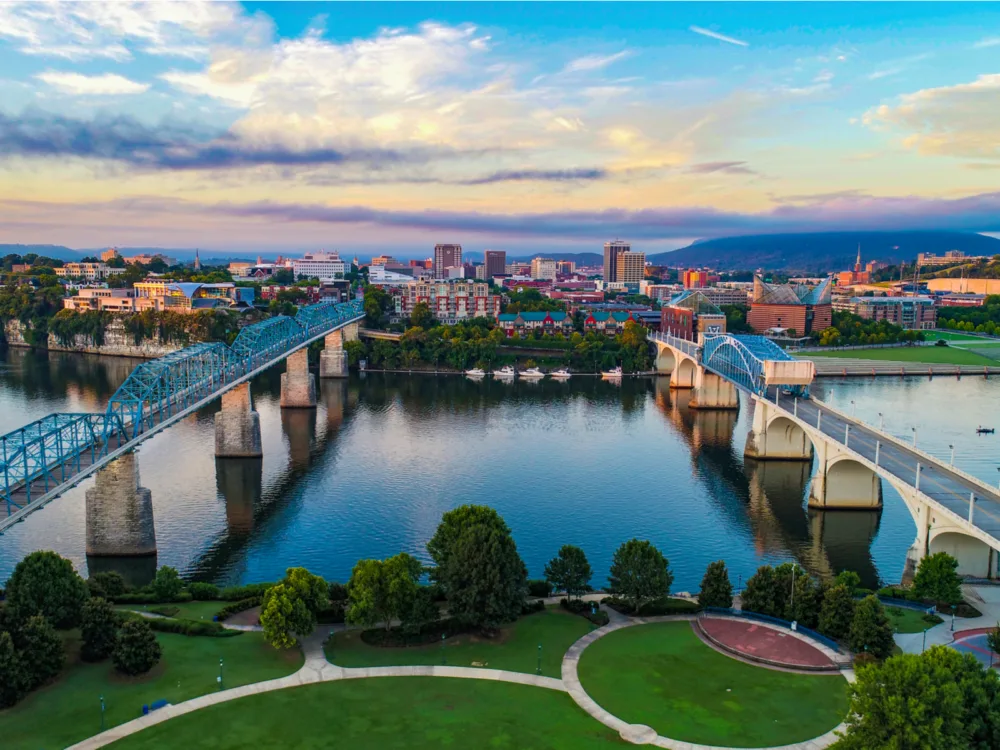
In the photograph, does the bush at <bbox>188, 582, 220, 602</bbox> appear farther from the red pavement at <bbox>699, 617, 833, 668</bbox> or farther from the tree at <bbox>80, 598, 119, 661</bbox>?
→ the red pavement at <bbox>699, 617, 833, 668</bbox>

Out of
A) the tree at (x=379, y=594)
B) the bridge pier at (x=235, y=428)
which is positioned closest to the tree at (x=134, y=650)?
the tree at (x=379, y=594)

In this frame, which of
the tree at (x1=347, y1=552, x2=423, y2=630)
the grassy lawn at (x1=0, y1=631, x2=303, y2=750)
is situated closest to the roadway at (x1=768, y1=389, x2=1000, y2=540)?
the tree at (x1=347, y1=552, x2=423, y2=630)

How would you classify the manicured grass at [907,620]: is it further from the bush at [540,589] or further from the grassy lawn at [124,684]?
the grassy lawn at [124,684]

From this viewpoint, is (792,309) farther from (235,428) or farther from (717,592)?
(717,592)

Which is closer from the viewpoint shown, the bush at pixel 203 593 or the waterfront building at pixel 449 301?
the bush at pixel 203 593

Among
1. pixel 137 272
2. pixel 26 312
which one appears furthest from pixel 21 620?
pixel 137 272

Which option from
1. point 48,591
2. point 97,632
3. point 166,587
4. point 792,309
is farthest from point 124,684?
point 792,309
